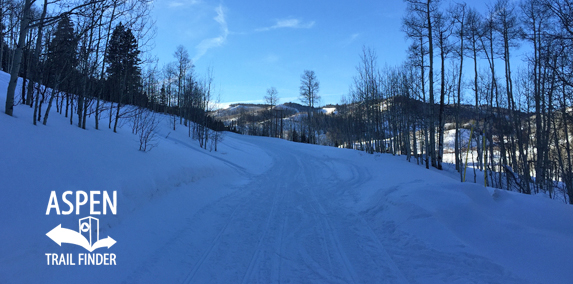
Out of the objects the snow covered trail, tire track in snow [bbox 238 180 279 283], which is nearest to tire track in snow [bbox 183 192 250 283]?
the snow covered trail

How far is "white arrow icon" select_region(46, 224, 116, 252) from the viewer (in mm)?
3609

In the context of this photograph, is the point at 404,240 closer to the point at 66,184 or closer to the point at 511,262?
the point at 511,262

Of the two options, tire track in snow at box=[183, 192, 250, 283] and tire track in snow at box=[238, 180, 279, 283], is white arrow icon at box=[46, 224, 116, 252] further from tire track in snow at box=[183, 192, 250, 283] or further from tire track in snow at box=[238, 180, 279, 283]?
tire track in snow at box=[238, 180, 279, 283]

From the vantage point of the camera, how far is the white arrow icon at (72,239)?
11.8 ft

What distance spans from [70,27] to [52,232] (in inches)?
341

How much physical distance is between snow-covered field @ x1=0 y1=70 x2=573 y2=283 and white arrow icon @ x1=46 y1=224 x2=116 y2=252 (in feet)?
0.27

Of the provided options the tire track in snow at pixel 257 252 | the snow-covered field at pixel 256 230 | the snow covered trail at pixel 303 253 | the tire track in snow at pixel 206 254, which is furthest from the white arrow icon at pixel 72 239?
the tire track in snow at pixel 257 252

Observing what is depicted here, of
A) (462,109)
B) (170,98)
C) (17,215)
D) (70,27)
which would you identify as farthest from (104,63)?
(170,98)

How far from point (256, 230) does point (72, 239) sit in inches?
117

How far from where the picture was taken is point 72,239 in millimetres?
3812

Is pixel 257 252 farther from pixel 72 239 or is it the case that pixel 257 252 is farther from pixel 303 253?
pixel 72 239

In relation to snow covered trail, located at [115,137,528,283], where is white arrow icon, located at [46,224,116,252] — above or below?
above

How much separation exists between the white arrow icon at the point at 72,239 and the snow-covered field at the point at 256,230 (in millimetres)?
Result: 82

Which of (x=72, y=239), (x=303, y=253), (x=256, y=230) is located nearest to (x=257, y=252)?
(x=303, y=253)
